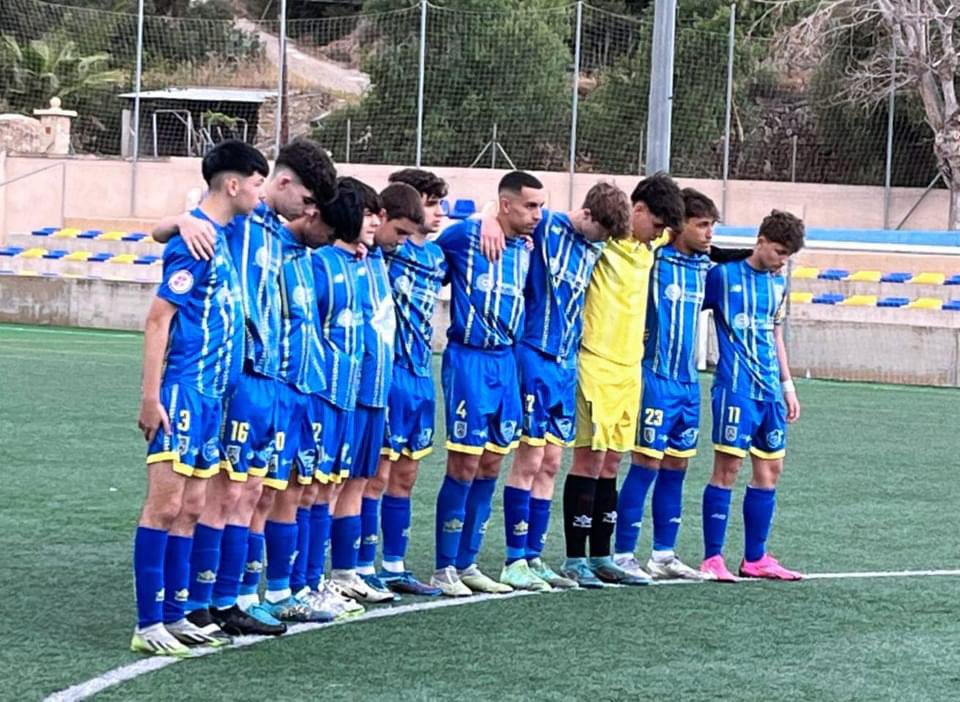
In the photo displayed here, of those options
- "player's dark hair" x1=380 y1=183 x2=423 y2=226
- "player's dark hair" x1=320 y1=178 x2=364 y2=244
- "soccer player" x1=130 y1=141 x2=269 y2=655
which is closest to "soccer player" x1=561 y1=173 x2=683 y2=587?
"player's dark hair" x1=380 y1=183 x2=423 y2=226

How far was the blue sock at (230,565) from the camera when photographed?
6551mm

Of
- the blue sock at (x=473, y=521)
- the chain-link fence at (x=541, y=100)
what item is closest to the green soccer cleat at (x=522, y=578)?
the blue sock at (x=473, y=521)

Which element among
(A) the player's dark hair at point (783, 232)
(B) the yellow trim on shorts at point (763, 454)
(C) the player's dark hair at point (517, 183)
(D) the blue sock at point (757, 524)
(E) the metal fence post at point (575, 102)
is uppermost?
(E) the metal fence post at point (575, 102)

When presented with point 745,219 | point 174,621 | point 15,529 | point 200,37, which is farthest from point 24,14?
point 174,621

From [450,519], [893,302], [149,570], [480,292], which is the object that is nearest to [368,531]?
[450,519]

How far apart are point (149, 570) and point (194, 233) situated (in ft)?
3.75

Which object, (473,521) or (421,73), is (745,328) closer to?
→ (473,521)

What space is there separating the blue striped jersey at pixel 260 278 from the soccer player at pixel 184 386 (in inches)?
3.5

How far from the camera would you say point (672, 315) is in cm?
817

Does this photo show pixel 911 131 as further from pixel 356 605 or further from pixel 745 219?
pixel 356 605

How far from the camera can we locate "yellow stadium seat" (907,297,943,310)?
898 inches

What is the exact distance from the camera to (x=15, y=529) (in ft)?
28.5

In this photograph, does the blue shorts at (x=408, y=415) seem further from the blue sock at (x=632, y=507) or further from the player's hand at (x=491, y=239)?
the blue sock at (x=632, y=507)

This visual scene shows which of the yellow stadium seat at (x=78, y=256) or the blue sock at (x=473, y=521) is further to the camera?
the yellow stadium seat at (x=78, y=256)
